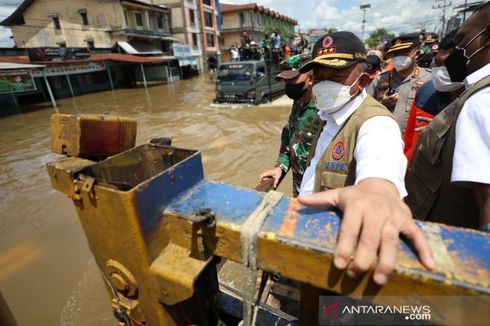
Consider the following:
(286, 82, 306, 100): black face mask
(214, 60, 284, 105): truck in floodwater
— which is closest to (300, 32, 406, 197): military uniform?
(286, 82, 306, 100): black face mask

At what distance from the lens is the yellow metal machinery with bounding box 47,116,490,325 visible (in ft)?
2.24

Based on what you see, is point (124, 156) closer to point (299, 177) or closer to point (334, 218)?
point (334, 218)

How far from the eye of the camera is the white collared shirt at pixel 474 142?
112cm

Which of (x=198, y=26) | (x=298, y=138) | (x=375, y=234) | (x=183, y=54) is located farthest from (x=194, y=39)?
(x=375, y=234)

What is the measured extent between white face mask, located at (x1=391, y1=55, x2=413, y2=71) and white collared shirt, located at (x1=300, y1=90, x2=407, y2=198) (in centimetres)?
316

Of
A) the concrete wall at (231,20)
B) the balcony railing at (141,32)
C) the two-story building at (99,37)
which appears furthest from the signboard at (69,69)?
the concrete wall at (231,20)

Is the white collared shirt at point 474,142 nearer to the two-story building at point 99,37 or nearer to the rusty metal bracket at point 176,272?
the rusty metal bracket at point 176,272

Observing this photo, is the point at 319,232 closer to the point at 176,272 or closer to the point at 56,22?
the point at 176,272

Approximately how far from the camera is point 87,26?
78.6 ft

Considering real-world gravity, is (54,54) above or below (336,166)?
above

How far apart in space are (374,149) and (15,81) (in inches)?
676

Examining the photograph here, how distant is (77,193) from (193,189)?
0.43 m

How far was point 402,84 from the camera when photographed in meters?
3.99

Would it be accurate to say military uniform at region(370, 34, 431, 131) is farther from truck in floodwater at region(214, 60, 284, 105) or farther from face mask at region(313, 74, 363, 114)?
truck in floodwater at region(214, 60, 284, 105)
